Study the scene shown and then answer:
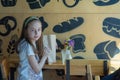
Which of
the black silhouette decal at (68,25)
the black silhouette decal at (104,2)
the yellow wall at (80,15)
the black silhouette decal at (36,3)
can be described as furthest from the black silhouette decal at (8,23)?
the black silhouette decal at (104,2)

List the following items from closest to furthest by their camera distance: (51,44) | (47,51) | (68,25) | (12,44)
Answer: (47,51), (51,44), (68,25), (12,44)

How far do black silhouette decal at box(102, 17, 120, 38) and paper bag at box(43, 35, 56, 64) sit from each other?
38 centimetres

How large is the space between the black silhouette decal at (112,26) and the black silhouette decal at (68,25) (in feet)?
0.58

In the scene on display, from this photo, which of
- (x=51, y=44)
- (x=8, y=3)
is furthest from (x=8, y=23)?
(x=51, y=44)

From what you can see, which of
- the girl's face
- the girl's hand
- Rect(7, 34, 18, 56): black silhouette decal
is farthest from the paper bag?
Rect(7, 34, 18, 56): black silhouette decal

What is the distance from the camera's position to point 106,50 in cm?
205

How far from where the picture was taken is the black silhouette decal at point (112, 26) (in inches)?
78.6

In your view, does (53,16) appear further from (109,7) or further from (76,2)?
(109,7)

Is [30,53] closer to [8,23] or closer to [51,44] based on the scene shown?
[51,44]

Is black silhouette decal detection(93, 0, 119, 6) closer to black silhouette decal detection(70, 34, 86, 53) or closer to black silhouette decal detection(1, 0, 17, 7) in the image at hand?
black silhouette decal detection(70, 34, 86, 53)

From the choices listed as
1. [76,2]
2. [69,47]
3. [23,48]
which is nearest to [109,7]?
[76,2]

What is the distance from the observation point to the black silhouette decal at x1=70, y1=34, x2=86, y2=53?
6.77 ft

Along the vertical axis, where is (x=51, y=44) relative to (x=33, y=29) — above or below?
below

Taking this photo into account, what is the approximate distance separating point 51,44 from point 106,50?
0.42 m
